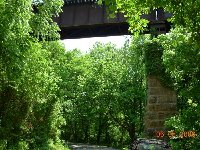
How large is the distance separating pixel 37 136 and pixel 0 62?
580 cm

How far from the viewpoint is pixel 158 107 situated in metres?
16.2

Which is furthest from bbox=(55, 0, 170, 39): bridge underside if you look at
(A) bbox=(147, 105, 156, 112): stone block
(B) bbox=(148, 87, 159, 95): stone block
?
(A) bbox=(147, 105, 156, 112): stone block

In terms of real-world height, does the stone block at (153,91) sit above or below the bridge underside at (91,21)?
below

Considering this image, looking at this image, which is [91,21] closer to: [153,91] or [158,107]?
[153,91]

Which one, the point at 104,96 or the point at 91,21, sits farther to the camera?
the point at 104,96

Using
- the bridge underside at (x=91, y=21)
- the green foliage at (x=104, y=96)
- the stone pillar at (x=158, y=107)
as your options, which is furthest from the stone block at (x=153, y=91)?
the green foliage at (x=104, y=96)

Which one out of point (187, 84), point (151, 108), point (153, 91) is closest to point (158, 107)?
point (151, 108)

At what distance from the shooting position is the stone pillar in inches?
631

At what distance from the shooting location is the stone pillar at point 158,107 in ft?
52.6

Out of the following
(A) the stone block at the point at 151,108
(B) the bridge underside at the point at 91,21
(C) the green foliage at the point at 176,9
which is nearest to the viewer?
(C) the green foliage at the point at 176,9

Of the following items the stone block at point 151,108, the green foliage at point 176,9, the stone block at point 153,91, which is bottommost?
the stone block at point 151,108

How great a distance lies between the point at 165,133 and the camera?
15.6 meters

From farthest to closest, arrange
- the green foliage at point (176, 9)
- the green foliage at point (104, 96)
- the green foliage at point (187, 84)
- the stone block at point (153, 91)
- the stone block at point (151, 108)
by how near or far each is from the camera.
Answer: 1. the green foliage at point (104, 96)
2. the stone block at point (153, 91)
3. the stone block at point (151, 108)
4. the green foliage at point (187, 84)
5. the green foliage at point (176, 9)

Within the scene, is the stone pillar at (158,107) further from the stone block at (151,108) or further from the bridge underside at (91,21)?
the bridge underside at (91,21)
